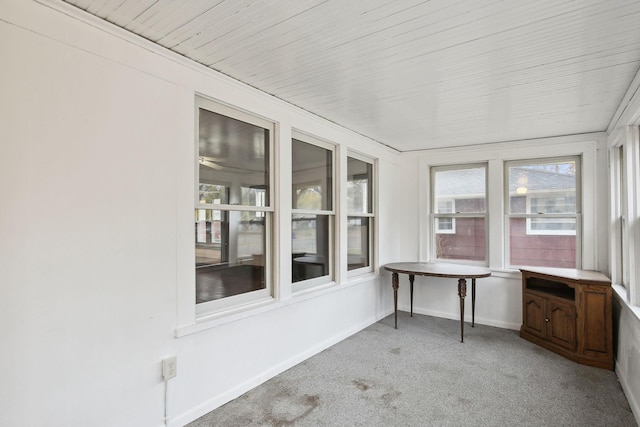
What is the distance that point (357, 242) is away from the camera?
4281mm

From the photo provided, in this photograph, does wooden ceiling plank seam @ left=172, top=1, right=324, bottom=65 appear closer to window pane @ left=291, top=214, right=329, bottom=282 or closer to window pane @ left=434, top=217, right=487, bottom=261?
window pane @ left=291, top=214, right=329, bottom=282

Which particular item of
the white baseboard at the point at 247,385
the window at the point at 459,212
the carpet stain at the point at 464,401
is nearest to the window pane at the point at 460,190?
the window at the point at 459,212

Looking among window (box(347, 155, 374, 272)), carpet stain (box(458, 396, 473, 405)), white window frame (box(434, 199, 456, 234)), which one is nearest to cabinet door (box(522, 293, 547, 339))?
white window frame (box(434, 199, 456, 234))

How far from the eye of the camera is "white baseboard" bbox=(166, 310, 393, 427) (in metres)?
2.21

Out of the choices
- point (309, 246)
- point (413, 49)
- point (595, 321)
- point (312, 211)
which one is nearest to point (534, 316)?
point (595, 321)

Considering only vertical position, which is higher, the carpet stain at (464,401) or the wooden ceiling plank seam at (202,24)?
the wooden ceiling plank seam at (202,24)

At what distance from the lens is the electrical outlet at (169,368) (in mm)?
2078

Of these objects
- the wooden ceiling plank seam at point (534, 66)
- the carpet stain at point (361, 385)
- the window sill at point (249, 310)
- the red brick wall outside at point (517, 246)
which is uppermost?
the wooden ceiling plank seam at point (534, 66)

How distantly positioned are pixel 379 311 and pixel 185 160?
329 cm

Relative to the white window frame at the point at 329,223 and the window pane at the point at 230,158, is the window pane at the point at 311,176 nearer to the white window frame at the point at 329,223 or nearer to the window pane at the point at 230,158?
the white window frame at the point at 329,223

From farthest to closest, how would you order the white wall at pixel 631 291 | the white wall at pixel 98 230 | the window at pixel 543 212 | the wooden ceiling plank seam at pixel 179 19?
1. the window at pixel 543 212
2. the white wall at pixel 631 291
3. the wooden ceiling plank seam at pixel 179 19
4. the white wall at pixel 98 230

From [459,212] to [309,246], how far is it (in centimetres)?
246

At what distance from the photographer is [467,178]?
4.74 metres

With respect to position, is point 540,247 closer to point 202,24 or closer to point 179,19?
point 202,24
